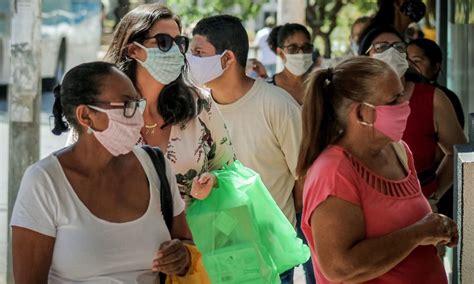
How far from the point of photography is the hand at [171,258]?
3.92m

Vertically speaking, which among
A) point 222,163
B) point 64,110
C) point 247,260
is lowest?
point 247,260

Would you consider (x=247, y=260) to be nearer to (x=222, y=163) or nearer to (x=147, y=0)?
(x=222, y=163)

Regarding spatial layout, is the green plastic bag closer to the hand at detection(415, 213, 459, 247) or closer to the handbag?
the handbag

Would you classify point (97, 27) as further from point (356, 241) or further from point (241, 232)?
point (356, 241)

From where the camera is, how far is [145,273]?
12.9 feet

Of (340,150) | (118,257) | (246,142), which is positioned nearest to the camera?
(118,257)

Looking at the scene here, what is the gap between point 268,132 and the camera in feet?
20.1

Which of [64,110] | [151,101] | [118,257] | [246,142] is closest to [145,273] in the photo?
[118,257]

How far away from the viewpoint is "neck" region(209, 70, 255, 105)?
621 cm

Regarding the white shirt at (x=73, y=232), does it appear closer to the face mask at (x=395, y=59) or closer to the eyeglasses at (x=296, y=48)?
the face mask at (x=395, y=59)

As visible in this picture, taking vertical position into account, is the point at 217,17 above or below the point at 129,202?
above

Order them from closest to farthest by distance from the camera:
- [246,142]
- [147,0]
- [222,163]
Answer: [222,163], [246,142], [147,0]

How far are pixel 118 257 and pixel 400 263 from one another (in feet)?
3.30

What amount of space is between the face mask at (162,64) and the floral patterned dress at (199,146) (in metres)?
0.17
